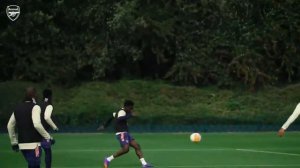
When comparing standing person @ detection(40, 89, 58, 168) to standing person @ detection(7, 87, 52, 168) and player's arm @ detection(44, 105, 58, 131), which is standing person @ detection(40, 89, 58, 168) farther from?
standing person @ detection(7, 87, 52, 168)

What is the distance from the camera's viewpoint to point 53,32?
163 feet

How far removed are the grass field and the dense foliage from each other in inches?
512

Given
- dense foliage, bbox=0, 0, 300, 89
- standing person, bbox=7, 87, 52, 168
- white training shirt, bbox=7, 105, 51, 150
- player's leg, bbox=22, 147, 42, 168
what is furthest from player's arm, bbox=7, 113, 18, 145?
dense foliage, bbox=0, 0, 300, 89

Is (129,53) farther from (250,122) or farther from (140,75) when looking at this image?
(250,122)

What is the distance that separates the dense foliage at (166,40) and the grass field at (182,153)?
13.0 metres

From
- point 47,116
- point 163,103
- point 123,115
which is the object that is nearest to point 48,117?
point 47,116

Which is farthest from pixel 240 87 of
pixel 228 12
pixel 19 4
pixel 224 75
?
pixel 19 4

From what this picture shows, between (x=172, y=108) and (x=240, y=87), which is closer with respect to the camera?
(x=172, y=108)

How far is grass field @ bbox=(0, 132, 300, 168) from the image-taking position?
23.2 m

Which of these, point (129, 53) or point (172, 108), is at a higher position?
point (129, 53)

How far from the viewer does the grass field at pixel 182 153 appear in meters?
23.2

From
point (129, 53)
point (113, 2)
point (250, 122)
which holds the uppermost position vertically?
point (113, 2)

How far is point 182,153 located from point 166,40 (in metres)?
23.2

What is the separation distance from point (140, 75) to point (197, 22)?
17.9 ft
